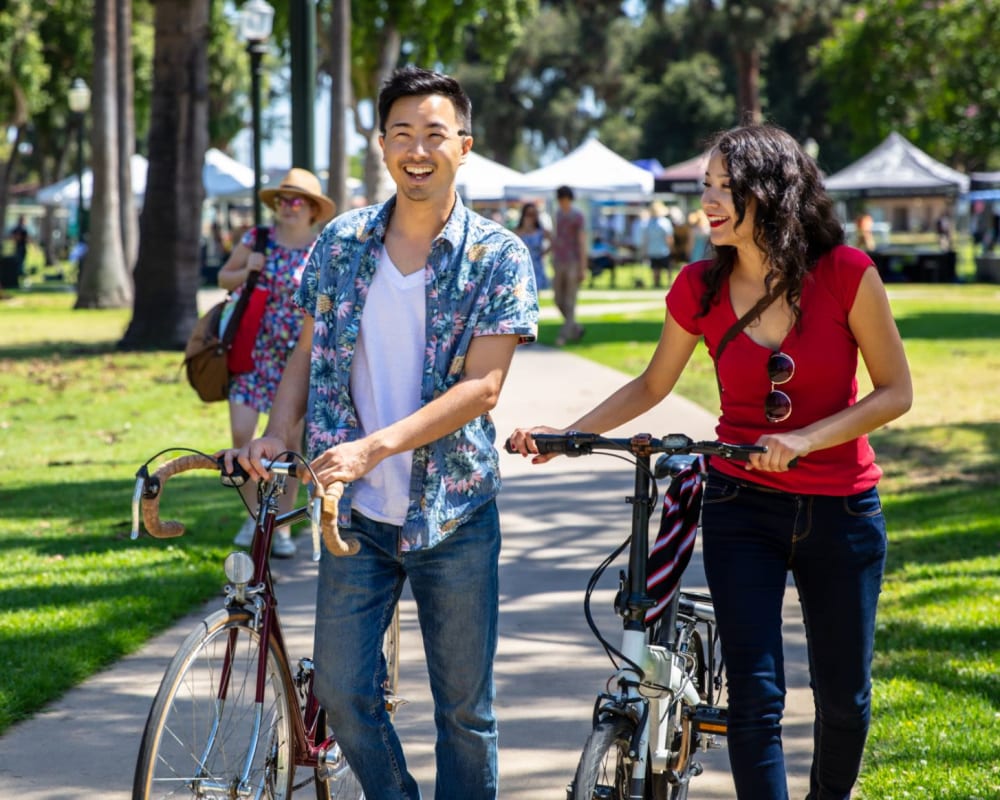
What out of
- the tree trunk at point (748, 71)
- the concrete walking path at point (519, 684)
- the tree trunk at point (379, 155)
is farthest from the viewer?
the tree trunk at point (748, 71)

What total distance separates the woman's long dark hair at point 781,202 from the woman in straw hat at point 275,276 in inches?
157

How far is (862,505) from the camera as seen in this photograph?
3.52m

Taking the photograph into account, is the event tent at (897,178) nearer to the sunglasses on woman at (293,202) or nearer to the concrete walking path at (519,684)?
the concrete walking path at (519,684)

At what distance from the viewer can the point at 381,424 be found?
11.2ft

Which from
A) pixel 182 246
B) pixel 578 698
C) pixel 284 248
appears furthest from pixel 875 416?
pixel 182 246

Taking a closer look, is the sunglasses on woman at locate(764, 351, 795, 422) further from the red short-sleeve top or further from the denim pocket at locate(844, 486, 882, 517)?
the denim pocket at locate(844, 486, 882, 517)

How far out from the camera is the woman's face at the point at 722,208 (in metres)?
3.48

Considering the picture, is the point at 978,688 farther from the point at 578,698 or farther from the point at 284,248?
the point at 284,248

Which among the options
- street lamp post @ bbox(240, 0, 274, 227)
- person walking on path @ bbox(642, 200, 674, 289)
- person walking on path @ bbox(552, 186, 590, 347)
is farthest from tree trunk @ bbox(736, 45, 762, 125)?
street lamp post @ bbox(240, 0, 274, 227)

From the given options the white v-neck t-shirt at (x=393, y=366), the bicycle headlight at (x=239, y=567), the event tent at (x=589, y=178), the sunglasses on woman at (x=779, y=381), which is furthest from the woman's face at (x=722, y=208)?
the event tent at (x=589, y=178)

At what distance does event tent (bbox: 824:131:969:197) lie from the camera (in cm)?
3381

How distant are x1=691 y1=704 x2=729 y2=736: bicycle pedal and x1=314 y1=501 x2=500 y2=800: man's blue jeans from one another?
57 cm

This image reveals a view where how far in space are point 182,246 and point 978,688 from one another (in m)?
15.1

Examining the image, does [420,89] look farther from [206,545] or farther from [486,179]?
[486,179]
